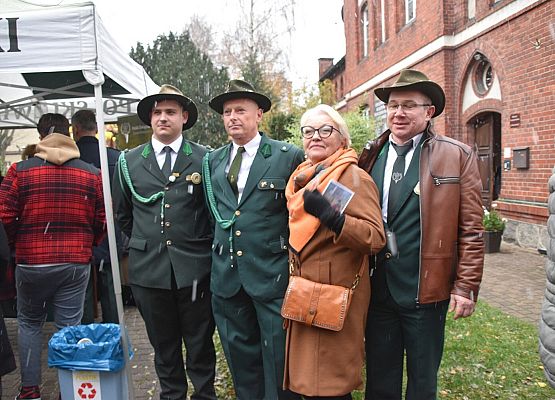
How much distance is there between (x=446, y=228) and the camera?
277 centimetres

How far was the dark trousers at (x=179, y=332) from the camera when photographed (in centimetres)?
345

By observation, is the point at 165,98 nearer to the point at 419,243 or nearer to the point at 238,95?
the point at 238,95

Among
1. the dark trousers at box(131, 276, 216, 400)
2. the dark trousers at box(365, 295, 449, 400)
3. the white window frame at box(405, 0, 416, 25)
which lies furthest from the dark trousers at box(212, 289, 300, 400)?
the white window frame at box(405, 0, 416, 25)

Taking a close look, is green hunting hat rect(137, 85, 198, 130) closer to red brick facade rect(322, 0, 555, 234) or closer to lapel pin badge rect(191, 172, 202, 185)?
lapel pin badge rect(191, 172, 202, 185)

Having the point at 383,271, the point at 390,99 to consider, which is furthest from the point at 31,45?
the point at 383,271

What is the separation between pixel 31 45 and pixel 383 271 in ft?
8.62

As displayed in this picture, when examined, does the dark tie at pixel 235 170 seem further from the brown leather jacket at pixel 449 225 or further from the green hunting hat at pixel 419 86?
the brown leather jacket at pixel 449 225

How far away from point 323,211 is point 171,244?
1274 mm

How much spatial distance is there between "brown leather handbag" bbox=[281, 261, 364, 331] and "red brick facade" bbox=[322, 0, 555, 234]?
7881mm

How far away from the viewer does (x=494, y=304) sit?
6582mm

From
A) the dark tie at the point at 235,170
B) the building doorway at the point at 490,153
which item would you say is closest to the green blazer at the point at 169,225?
the dark tie at the point at 235,170

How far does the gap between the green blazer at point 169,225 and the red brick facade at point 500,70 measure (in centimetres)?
774

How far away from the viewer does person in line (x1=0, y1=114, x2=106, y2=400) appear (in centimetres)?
371

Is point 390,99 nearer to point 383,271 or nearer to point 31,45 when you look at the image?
point 383,271
